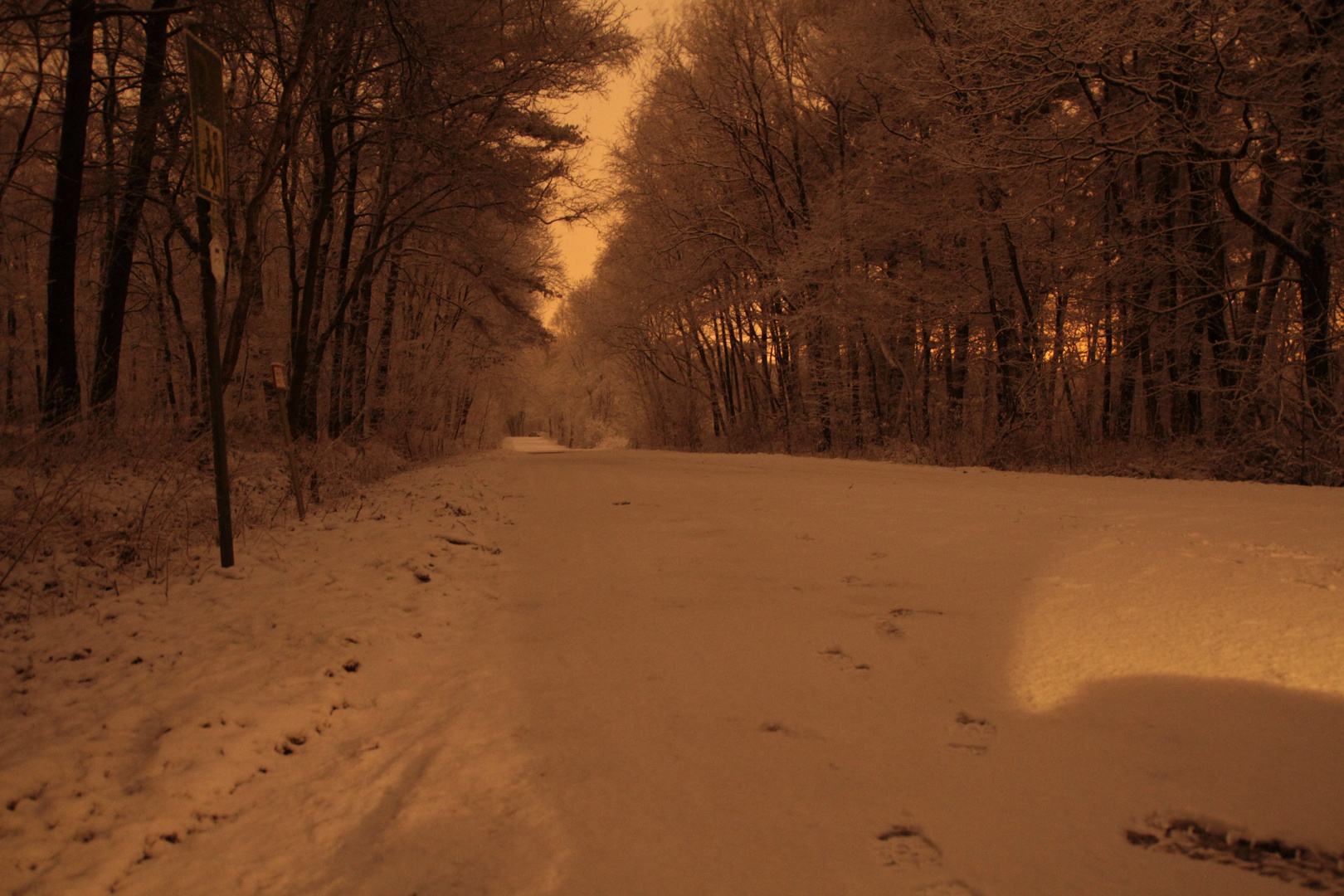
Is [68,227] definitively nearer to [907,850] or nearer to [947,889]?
[907,850]

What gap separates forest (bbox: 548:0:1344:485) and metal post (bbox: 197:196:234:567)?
775cm

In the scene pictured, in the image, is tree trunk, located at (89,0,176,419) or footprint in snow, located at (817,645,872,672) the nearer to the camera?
footprint in snow, located at (817,645,872,672)

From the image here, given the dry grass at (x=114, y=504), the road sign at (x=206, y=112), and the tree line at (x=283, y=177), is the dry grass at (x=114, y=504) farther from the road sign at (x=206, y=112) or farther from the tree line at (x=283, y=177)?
the road sign at (x=206, y=112)

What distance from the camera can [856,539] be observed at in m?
4.32

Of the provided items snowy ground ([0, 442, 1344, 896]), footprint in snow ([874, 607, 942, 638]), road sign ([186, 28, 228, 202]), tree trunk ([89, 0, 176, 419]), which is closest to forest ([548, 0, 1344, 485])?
snowy ground ([0, 442, 1344, 896])

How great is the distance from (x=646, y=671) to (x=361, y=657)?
3.83 ft

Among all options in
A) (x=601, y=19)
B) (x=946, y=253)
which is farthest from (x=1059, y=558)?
(x=946, y=253)

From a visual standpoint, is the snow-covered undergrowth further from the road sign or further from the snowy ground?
the road sign

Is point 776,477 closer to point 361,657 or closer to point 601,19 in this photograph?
point 361,657

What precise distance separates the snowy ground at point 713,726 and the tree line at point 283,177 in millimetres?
3335

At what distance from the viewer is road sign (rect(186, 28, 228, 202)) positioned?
10.5 ft

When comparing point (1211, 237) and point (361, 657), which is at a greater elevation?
point (1211, 237)

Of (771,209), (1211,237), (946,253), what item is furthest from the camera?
(771,209)

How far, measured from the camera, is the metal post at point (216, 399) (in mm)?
3371
